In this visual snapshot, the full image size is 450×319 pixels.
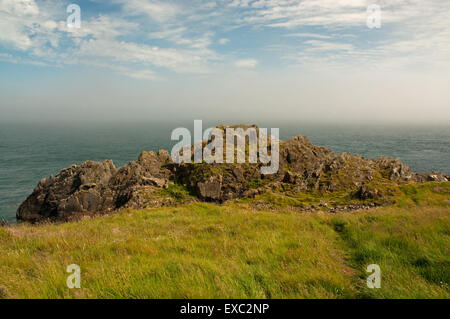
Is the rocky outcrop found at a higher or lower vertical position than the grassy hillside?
lower

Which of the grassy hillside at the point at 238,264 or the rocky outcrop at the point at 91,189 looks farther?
the rocky outcrop at the point at 91,189

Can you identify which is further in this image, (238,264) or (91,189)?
(91,189)

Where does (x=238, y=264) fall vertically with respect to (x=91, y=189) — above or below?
above

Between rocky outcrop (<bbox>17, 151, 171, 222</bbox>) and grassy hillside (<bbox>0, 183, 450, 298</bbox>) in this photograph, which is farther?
rocky outcrop (<bbox>17, 151, 171, 222</bbox>)

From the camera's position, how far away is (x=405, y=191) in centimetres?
3481

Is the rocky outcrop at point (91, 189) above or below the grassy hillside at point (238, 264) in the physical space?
below

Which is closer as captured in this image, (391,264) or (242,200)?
(391,264)

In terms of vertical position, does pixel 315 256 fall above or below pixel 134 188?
above

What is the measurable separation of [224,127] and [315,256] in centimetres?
4558
